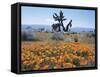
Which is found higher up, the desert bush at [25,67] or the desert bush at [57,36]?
the desert bush at [57,36]

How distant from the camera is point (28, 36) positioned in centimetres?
251

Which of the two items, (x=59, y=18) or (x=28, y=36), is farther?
(x=59, y=18)

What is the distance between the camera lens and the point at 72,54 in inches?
106

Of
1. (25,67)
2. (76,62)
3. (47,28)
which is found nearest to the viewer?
(25,67)

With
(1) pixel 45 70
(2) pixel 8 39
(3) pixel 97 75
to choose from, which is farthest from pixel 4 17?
(3) pixel 97 75

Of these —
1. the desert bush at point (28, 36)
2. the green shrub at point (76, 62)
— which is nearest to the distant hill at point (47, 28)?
the desert bush at point (28, 36)

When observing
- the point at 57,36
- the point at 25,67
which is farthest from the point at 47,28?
the point at 25,67

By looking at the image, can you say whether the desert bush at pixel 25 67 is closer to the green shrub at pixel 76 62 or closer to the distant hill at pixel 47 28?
the distant hill at pixel 47 28

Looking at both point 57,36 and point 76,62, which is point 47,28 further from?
point 76,62

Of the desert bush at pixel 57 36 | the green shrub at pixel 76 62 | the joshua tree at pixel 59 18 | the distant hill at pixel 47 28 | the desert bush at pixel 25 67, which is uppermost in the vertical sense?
the joshua tree at pixel 59 18

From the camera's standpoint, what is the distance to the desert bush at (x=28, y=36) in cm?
249

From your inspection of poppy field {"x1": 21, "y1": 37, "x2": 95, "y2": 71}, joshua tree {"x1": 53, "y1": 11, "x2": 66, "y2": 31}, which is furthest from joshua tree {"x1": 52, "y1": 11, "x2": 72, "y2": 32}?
poppy field {"x1": 21, "y1": 37, "x2": 95, "y2": 71}

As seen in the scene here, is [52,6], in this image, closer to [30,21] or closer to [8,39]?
[30,21]

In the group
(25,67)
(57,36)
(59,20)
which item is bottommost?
(25,67)
